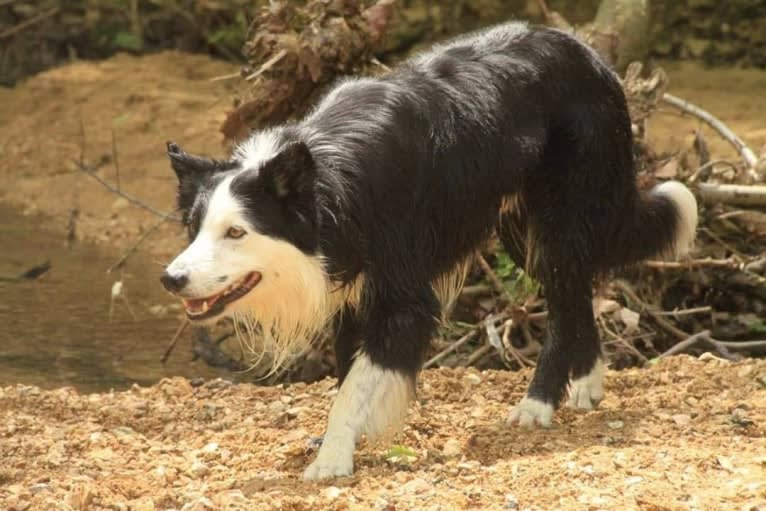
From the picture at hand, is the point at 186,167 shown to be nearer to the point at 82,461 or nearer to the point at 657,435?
the point at 82,461

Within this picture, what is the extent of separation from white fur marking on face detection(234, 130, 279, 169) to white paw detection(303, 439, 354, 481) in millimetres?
1100

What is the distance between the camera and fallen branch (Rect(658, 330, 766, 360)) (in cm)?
800

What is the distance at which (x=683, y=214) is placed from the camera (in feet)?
22.9

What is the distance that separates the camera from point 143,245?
38.6 feet

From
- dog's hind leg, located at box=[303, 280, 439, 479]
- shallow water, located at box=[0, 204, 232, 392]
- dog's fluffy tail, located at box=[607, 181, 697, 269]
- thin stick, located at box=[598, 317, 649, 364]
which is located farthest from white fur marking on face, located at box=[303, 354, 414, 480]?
shallow water, located at box=[0, 204, 232, 392]

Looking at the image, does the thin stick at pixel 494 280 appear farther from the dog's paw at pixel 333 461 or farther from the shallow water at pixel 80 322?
the dog's paw at pixel 333 461

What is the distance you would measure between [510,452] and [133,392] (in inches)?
89.0

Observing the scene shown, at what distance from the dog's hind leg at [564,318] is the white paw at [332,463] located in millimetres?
1093

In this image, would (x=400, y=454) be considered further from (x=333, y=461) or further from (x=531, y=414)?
(x=531, y=414)

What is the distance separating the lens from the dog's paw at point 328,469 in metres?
5.60

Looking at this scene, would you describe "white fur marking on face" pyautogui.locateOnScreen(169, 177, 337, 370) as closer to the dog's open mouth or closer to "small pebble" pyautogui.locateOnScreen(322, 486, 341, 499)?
the dog's open mouth

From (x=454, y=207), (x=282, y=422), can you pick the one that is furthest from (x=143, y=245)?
(x=454, y=207)

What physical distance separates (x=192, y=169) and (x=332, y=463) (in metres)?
1.23

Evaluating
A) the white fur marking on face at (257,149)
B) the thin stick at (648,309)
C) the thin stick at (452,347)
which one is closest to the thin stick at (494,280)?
the thin stick at (452,347)
